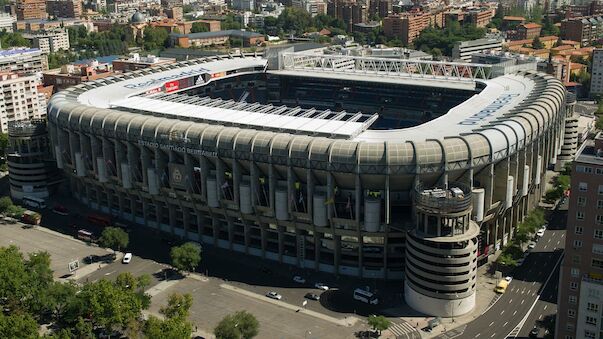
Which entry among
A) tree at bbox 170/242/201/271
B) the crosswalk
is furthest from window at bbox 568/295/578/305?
tree at bbox 170/242/201/271

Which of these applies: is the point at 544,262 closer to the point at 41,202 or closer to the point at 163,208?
the point at 163,208

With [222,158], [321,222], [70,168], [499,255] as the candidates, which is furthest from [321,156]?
[70,168]

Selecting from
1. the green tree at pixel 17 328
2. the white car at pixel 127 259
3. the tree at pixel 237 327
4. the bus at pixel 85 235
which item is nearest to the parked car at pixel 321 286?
the tree at pixel 237 327

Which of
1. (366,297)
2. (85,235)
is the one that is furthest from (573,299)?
(85,235)

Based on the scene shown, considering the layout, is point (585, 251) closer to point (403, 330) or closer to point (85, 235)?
point (403, 330)

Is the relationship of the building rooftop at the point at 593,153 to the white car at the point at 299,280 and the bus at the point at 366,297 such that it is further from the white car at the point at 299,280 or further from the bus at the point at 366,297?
the white car at the point at 299,280
